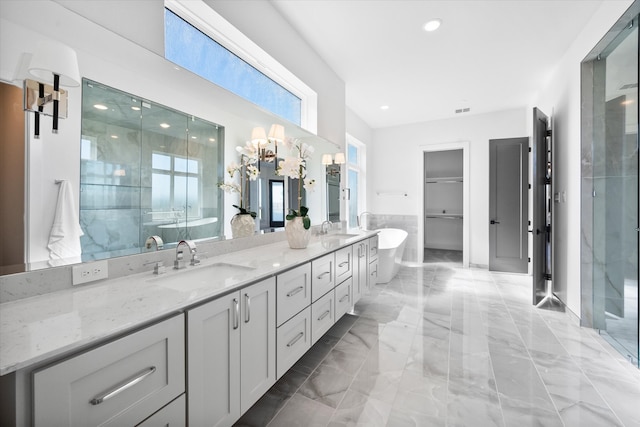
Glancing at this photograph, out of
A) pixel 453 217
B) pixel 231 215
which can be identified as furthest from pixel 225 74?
pixel 453 217

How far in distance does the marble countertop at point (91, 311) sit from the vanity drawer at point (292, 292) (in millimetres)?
112

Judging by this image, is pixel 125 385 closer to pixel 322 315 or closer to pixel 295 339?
pixel 295 339

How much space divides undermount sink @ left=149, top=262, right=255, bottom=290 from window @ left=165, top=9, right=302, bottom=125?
4.41 feet

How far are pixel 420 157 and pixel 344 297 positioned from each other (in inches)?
167

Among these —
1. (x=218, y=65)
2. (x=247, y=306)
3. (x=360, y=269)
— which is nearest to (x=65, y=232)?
(x=247, y=306)

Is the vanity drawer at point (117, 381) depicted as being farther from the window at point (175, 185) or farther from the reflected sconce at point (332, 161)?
the reflected sconce at point (332, 161)

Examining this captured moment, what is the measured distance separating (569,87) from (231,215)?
12.2 feet

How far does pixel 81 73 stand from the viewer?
1.26 m

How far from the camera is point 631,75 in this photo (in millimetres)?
2180

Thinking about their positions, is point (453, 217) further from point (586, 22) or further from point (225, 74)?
point (225, 74)

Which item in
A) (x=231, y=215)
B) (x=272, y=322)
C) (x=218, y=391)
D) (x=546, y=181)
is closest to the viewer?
(x=218, y=391)

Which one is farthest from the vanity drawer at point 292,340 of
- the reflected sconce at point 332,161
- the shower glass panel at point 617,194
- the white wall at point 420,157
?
the white wall at point 420,157

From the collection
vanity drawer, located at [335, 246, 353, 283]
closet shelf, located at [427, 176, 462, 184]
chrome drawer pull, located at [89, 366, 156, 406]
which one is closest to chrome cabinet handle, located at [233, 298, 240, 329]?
chrome drawer pull, located at [89, 366, 156, 406]

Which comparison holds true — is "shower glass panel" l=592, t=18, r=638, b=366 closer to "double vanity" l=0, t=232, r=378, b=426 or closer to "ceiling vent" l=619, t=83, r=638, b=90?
"ceiling vent" l=619, t=83, r=638, b=90
